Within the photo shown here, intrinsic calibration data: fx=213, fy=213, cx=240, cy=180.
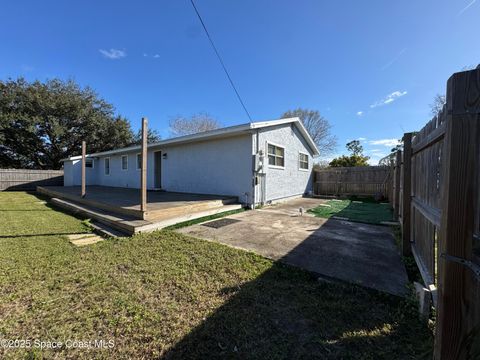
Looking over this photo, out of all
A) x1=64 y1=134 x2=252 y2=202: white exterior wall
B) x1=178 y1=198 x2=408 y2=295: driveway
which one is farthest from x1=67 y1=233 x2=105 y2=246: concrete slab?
x1=64 y1=134 x2=252 y2=202: white exterior wall

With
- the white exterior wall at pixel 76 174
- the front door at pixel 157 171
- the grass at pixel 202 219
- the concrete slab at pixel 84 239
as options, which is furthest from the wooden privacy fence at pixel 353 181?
the white exterior wall at pixel 76 174

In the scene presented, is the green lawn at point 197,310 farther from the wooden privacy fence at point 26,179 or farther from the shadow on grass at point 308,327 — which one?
the wooden privacy fence at point 26,179

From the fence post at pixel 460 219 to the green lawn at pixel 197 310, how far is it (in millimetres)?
774

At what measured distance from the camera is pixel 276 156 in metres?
9.58

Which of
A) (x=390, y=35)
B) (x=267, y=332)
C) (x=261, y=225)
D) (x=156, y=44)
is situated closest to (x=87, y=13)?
(x=156, y=44)

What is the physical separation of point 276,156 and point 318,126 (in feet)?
57.6

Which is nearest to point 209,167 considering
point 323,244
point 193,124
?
point 323,244

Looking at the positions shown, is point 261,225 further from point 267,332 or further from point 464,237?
point 464,237

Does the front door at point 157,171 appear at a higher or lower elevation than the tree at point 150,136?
lower

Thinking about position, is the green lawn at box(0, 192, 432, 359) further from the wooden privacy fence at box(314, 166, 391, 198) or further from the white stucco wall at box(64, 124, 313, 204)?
the wooden privacy fence at box(314, 166, 391, 198)

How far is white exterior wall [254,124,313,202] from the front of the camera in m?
8.73

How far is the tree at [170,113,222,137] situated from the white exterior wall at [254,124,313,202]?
15185 millimetres

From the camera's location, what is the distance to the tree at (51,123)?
19906 mm

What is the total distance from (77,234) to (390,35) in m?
10.7
